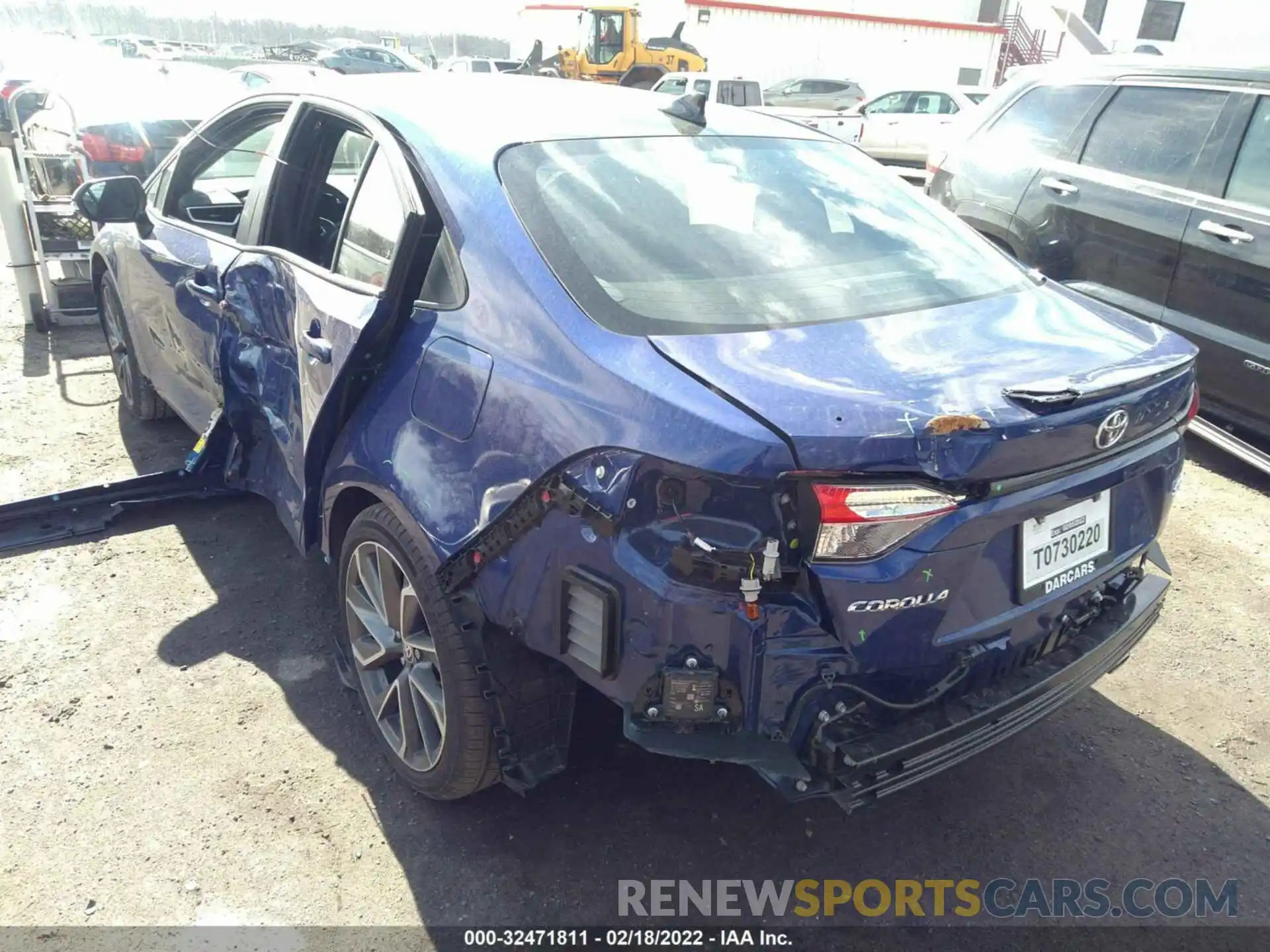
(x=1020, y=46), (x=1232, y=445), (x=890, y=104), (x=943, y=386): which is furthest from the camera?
(x=1020, y=46)

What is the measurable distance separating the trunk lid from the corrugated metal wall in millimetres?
29595

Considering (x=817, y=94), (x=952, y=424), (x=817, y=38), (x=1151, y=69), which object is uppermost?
(x=817, y=38)

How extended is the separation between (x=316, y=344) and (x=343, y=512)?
50cm

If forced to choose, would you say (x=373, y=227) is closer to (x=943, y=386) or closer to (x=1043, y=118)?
(x=943, y=386)

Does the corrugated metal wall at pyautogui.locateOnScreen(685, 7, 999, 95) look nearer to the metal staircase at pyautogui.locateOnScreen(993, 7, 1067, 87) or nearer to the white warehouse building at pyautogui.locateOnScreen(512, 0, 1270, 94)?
the white warehouse building at pyautogui.locateOnScreen(512, 0, 1270, 94)

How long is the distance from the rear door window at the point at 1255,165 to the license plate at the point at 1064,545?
10.2 feet

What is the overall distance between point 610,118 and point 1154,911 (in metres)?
2.54

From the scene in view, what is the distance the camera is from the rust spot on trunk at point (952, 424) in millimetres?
1760

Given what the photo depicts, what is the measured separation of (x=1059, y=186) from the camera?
5227 millimetres

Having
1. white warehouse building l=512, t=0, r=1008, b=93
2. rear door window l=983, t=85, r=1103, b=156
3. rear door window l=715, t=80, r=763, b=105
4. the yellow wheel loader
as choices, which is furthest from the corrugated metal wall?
rear door window l=983, t=85, r=1103, b=156

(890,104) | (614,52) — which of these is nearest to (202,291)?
(890,104)

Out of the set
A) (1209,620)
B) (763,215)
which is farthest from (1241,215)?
(763,215)

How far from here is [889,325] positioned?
2193mm

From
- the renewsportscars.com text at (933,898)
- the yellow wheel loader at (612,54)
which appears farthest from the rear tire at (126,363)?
the yellow wheel loader at (612,54)
